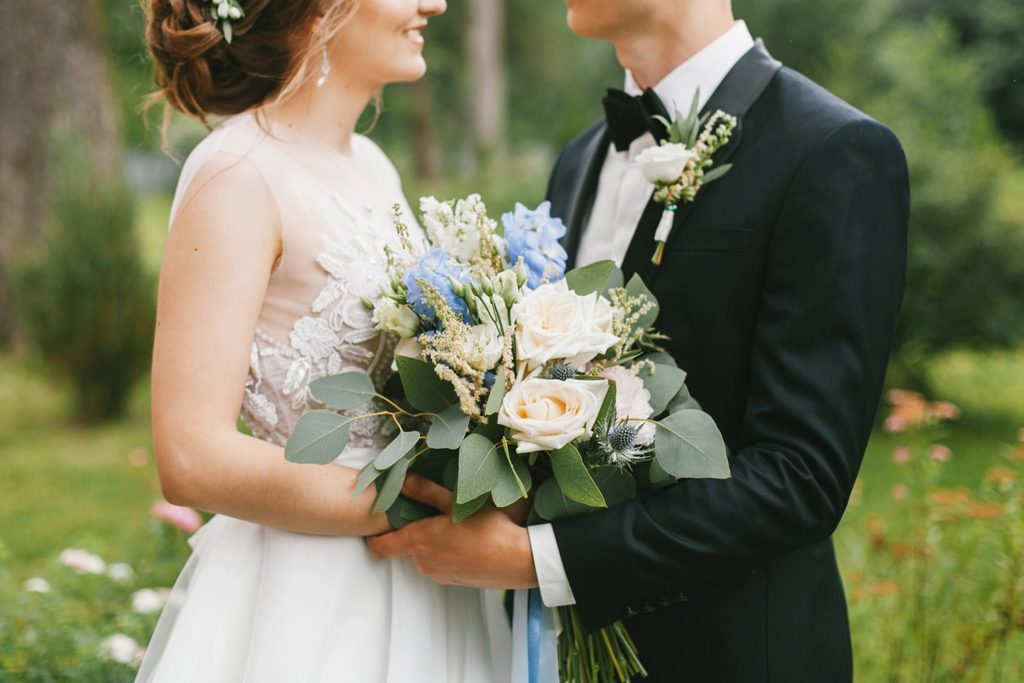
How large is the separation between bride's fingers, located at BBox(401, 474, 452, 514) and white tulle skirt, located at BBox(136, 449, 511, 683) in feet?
0.66

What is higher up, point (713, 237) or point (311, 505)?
point (713, 237)

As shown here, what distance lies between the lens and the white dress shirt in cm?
227

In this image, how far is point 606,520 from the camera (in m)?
1.89

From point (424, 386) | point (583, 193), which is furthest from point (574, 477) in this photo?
point (583, 193)

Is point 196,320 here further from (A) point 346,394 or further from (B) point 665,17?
(B) point 665,17

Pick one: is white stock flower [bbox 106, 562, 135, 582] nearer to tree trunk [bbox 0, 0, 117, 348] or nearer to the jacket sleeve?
the jacket sleeve

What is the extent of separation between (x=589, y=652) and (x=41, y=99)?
8994mm

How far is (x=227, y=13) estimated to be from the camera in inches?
83.8

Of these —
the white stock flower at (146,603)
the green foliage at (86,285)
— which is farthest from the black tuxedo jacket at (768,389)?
the green foliage at (86,285)

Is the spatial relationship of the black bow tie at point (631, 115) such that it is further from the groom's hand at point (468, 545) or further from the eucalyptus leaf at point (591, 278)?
the groom's hand at point (468, 545)

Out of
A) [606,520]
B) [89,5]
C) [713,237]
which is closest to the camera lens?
[606,520]

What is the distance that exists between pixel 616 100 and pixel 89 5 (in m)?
8.32

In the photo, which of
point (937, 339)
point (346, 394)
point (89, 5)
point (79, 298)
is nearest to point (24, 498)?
point (79, 298)

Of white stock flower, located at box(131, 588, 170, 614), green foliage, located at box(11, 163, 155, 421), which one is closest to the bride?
white stock flower, located at box(131, 588, 170, 614)
